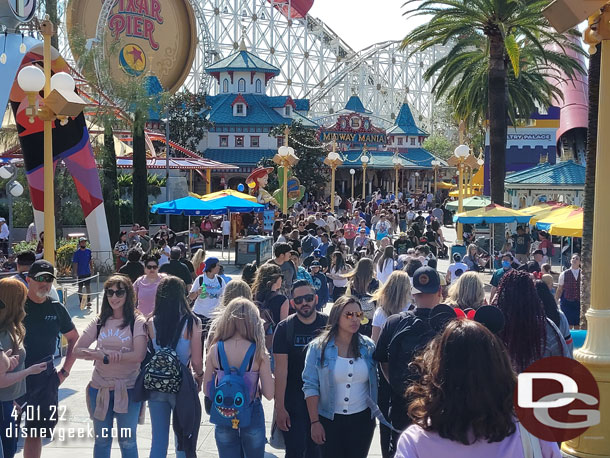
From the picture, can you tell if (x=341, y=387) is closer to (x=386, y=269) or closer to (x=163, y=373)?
(x=163, y=373)

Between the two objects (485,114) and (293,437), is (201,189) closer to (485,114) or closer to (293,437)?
(485,114)

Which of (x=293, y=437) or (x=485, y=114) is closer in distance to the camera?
(x=293, y=437)

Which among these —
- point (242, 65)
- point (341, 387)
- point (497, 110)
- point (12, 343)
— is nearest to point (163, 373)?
point (12, 343)

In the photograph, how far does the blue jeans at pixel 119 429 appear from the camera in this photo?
18.7ft

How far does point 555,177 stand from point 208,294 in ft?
65.8

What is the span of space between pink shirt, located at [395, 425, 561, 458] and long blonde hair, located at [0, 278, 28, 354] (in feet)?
11.5

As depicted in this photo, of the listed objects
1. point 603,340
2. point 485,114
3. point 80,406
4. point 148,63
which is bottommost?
point 80,406

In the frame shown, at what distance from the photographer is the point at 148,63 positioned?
156 ft

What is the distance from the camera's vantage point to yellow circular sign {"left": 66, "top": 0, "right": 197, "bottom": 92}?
45.8 meters

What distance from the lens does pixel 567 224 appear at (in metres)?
16.9

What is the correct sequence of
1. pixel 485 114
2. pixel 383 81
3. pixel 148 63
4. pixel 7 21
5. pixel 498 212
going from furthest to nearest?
pixel 383 81 → pixel 148 63 → pixel 485 114 → pixel 498 212 → pixel 7 21

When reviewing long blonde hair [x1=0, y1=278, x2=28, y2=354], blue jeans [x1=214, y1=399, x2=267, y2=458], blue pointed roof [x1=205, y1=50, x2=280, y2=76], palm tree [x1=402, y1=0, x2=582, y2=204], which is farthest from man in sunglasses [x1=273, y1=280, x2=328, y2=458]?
blue pointed roof [x1=205, y1=50, x2=280, y2=76]

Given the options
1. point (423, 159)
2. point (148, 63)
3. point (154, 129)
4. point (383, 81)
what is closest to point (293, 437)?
point (148, 63)

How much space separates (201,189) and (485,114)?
91.6 feet
